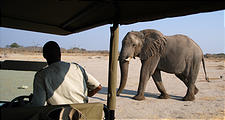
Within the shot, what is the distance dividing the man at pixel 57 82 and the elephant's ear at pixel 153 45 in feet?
16.0

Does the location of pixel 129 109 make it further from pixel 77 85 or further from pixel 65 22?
pixel 77 85

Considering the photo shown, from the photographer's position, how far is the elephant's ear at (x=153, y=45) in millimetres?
6945

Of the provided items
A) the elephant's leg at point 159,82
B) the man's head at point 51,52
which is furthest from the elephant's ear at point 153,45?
the man's head at point 51,52

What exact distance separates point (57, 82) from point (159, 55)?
547cm

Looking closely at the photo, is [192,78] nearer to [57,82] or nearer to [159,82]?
[159,82]

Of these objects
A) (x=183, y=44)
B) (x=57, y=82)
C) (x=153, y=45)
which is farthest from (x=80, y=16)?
(x=183, y=44)

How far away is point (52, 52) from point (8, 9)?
1101 mm

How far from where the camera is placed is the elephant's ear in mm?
6945

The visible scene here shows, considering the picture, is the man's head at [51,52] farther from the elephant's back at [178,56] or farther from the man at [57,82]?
the elephant's back at [178,56]

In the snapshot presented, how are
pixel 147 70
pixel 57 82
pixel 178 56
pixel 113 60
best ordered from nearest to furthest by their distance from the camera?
pixel 57 82 < pixel 113 60 < pixel 147 70 < pixel 178 56

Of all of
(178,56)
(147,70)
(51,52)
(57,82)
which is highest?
(51,52)

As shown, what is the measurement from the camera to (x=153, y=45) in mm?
6977

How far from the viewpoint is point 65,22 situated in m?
3.48

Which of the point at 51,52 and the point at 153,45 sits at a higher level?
the point at 153,45
